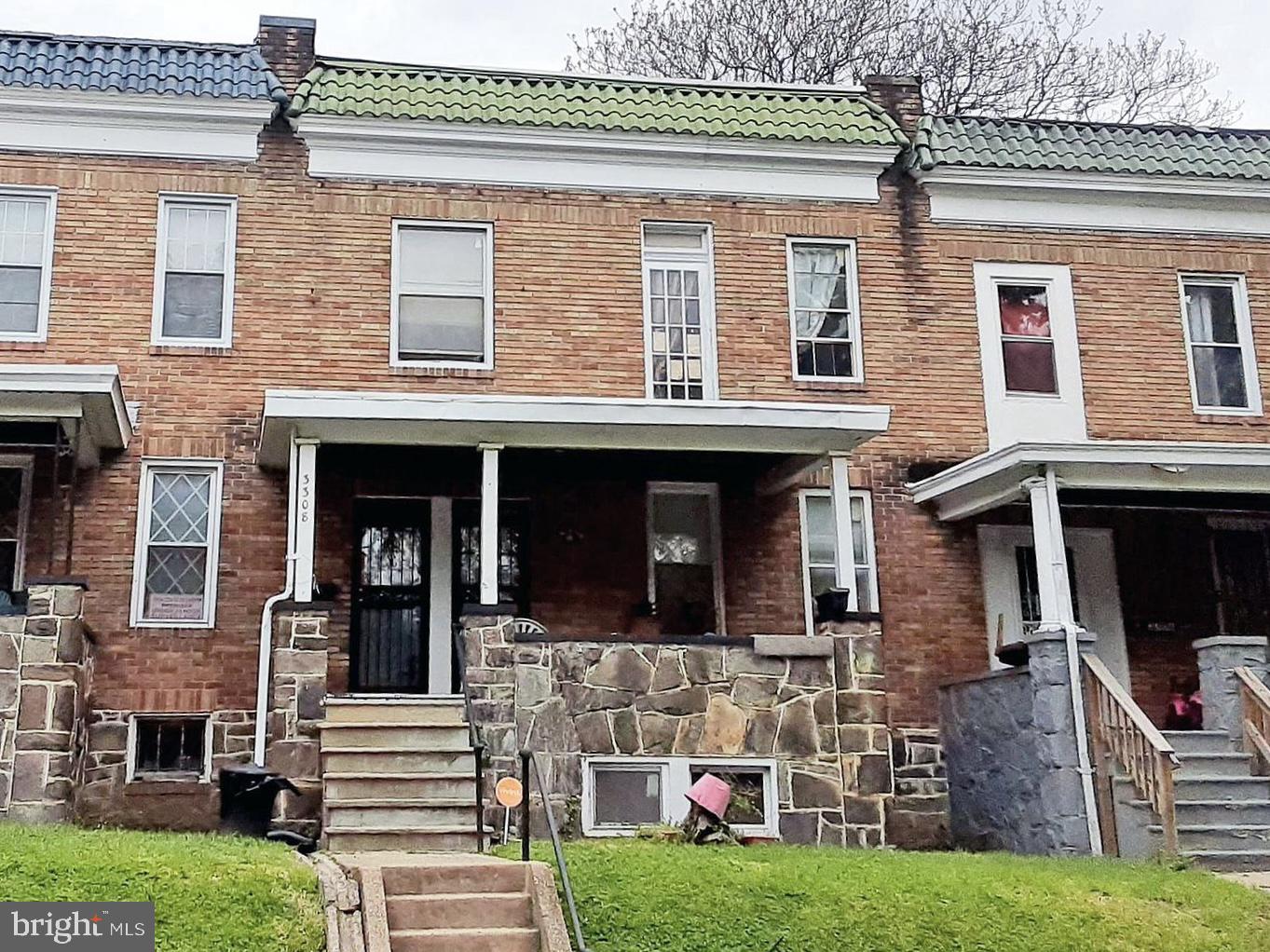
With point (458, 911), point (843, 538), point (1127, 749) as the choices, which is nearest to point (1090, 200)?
point (843, 538)

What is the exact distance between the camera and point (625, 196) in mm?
16234

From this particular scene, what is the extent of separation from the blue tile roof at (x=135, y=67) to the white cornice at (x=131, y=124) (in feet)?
0.32

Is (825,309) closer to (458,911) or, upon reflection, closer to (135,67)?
(135,67)

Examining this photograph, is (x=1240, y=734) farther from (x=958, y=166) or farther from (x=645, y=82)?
(x=645, y=82)

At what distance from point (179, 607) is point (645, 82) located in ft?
25.0

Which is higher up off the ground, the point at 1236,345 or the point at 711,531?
the point at 1236,345

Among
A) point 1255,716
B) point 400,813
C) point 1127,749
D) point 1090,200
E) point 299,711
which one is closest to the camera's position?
point 400,813

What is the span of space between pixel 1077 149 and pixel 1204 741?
7.05 m

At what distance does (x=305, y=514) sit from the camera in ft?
42.7

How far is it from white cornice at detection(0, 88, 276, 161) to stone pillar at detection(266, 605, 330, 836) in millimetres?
5472

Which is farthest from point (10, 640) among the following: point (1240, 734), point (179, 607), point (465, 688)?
point (1240, 734)

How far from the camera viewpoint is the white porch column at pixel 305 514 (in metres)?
12.8

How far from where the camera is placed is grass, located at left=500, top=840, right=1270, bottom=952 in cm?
881

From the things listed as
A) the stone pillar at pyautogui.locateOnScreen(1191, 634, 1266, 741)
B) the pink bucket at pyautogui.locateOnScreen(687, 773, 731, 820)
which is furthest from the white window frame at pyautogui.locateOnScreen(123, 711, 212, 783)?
the stone pillar at pyautogui.locateOnScreen(1191, 634, 1266, 741)
